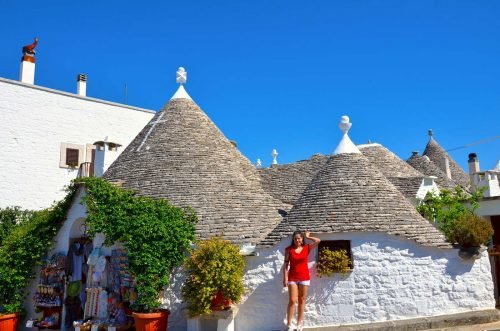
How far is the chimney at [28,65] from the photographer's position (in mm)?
19047

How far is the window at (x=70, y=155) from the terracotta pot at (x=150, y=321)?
39.6 ft

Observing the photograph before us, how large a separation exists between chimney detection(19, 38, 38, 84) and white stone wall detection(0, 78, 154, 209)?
1.00 metres

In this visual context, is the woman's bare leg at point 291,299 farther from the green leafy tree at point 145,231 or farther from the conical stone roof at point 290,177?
the conical stone roof at point 290,177

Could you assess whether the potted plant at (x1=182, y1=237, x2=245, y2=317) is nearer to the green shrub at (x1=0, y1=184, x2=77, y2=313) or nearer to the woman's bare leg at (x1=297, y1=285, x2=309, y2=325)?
the woman's bare leg at (x1=297, y1=285, x2=309, y2=325)

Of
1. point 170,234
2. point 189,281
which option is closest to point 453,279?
point 189,281

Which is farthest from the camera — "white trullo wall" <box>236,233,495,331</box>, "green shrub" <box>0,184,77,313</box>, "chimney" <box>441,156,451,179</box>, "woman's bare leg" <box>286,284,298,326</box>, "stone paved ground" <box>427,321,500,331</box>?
"chimney" <box>441,156,451,179</box>

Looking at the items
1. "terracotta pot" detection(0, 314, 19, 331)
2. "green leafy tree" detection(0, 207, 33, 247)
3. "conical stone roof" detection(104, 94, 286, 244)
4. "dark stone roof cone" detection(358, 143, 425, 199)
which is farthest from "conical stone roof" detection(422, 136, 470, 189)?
"terracotta pot" detection(0, 314, 19, 331)

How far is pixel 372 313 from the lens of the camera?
8.23 metres

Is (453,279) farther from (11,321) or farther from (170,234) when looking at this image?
(11,321)

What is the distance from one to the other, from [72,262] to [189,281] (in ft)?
13.8

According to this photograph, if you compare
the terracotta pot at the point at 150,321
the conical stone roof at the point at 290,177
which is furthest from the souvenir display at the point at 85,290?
the conical stone roof at the point at 290,177

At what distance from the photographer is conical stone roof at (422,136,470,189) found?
22.2 meters

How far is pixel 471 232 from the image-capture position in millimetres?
8539

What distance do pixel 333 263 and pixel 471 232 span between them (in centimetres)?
273
